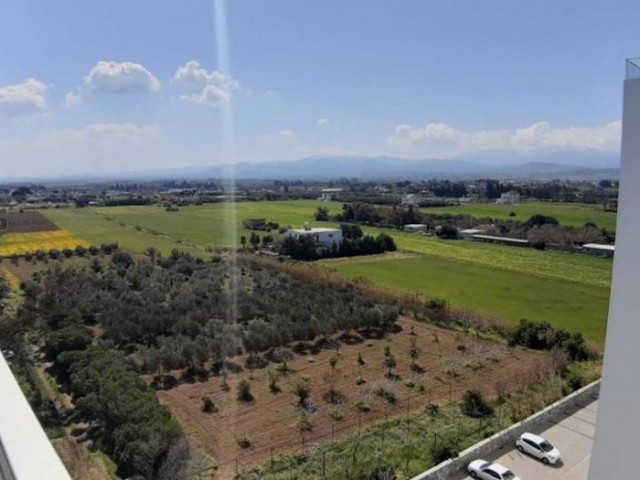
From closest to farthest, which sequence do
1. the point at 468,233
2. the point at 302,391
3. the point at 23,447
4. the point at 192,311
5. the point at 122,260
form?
the point at 23,447
the point at 302,391
the point at 192,311
the point at 122,260
the point at 468,233

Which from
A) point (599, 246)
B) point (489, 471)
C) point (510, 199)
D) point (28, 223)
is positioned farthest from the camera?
point (510, 199)

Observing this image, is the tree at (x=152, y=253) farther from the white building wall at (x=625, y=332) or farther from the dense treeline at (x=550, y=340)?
the white building wall at (x=625, y=332)

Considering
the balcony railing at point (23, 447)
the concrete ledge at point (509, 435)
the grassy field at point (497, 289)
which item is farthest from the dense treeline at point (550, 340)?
the balcony railing at point (23, 447)

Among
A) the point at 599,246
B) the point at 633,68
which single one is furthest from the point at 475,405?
the point at 599,246

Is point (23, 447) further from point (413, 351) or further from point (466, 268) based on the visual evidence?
point (466, 268)

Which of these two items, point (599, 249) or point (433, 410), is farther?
point (599, 249)

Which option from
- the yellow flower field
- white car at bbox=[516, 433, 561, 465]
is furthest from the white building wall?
the yellow flower field

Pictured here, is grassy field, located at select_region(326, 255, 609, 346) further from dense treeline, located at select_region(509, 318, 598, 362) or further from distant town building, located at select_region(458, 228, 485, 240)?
distant town building, located at select_region(458, 228, 485, 240)
